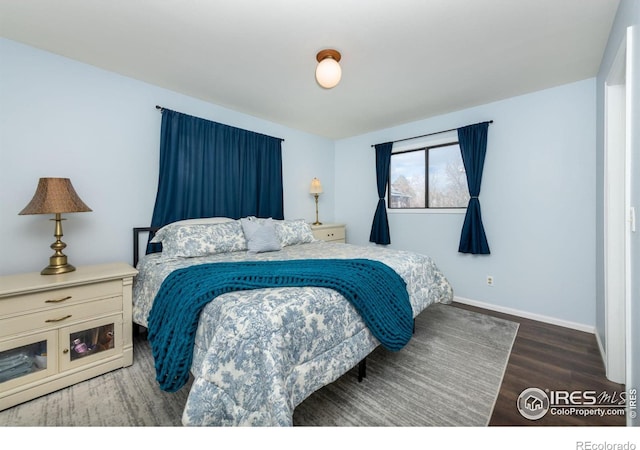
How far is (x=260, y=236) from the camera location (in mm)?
2709

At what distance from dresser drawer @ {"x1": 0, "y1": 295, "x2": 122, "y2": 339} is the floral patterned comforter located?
1.00 m

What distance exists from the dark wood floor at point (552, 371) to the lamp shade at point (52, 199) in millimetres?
3014

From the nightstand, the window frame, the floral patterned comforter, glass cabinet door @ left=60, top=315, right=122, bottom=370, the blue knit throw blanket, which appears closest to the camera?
the floral patterned comforter

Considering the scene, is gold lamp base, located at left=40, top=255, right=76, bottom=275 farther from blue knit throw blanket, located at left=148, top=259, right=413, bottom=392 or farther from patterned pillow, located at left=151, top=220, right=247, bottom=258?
blue knit throw blanket, located at left=148, top=259, right=413, bottom=392

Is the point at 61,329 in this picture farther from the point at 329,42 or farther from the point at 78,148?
the point at 329,42

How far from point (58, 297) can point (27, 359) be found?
1.27ft

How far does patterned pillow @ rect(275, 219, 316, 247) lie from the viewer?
3.04 meters

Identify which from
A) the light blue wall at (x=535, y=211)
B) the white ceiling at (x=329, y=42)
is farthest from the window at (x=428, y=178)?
the white ceiling at (x=329, y=42)

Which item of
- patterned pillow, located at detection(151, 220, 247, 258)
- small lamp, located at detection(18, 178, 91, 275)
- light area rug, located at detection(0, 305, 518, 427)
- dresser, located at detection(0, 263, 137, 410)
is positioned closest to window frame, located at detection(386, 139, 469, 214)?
light area rug, located at detection(0, 305, 518, 427)

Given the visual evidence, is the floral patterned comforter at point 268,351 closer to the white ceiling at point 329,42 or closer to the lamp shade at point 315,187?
the white ceiling at point 329,42

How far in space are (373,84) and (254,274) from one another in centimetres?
221

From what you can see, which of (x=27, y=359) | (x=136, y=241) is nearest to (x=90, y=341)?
(x=27, y=359)

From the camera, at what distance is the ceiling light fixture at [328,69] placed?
2.01 meters
